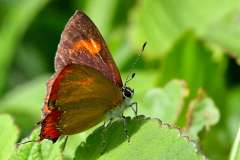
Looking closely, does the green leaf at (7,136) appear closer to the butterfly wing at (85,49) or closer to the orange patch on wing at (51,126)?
the orange patch on wing at (51,126)

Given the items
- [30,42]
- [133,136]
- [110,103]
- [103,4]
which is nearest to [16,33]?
[30,42]

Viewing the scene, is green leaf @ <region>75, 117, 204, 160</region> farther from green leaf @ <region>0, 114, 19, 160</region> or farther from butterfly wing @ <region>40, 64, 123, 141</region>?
green leaf @ <region>0, 114, 19, 160</region>

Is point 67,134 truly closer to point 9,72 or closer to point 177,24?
point 177,24

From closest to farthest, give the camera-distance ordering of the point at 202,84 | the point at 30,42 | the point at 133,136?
the point at 133,136 → the point at 202,84 → the point at 30,42

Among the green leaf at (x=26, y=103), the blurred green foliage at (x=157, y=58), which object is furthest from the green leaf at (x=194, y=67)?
the green leaf at (x=26, y=103)

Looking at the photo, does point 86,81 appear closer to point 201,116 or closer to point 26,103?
point 201,116

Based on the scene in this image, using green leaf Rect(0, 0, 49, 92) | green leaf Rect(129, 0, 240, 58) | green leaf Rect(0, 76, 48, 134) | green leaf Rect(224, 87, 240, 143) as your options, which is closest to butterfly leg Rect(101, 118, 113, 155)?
green leaf Rect(224, 87, 240, 143)

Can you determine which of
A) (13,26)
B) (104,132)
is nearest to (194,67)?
(104,132)
